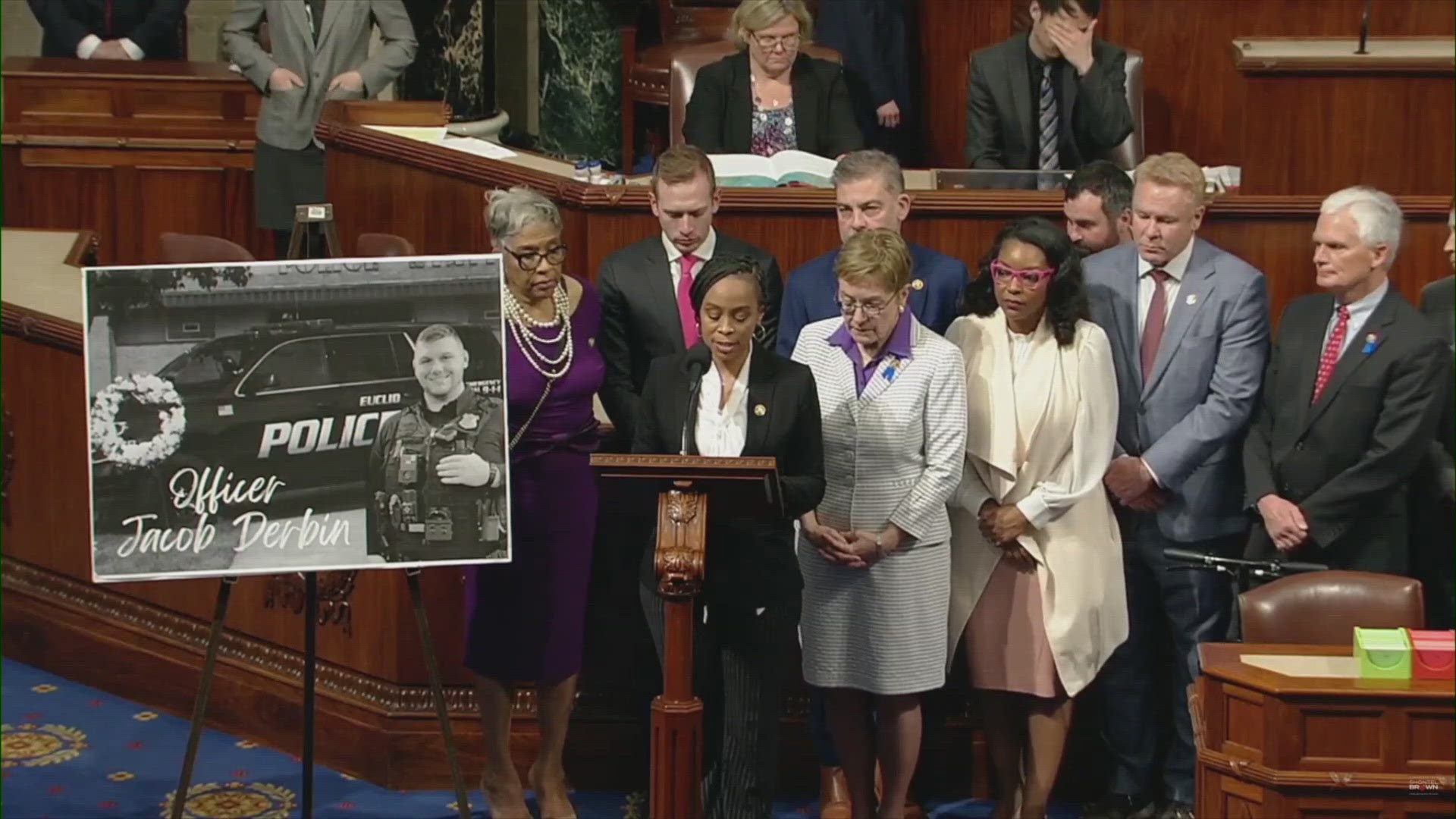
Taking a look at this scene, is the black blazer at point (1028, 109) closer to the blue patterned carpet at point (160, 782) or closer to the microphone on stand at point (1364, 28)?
the microphone on stand at point (1364, 28)

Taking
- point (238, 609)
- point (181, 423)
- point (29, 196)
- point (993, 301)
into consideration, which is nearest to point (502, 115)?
point (29, 196)

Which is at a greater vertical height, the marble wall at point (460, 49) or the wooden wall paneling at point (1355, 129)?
the marble wall at point (460, 49)

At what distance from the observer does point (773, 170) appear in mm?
6062

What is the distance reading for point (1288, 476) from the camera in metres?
5.27

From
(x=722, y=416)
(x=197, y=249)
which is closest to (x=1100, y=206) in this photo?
(x=722, y=416)

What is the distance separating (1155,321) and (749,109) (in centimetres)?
152

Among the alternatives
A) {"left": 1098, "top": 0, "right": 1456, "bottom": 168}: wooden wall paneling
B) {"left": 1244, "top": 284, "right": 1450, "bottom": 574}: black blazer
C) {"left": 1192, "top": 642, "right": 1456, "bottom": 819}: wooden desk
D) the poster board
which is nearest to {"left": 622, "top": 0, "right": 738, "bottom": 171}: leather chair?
{"left": 1098, "top": 0, "right": 1456, "bottom": 168}: wooden wall paneling

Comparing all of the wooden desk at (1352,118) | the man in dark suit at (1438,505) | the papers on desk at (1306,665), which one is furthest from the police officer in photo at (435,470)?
the wooden desk at (1352,118)

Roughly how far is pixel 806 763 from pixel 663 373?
4.49 ft

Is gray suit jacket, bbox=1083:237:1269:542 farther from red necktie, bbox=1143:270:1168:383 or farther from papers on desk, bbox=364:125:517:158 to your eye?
papers on desk, bbox=364:125:517:158

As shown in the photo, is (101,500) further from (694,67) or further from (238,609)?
(694,67)

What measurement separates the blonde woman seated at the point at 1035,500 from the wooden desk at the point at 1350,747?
98cm

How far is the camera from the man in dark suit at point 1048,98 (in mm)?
6461

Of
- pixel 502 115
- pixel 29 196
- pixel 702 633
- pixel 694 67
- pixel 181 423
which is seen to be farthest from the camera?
pixel 502 115
